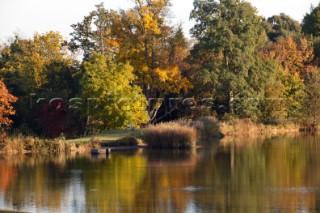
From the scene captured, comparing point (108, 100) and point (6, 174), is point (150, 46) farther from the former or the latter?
point (6, 174)

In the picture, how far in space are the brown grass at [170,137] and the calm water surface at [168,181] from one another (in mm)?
2091

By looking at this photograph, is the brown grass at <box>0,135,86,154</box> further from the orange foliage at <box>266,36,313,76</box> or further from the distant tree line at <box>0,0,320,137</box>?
the orange foliage at <box>266,36,313,76</box>

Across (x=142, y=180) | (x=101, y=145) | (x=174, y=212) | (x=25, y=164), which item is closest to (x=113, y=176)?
(x=142, y=180)

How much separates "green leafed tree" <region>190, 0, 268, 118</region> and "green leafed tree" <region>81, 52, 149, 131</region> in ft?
25.6

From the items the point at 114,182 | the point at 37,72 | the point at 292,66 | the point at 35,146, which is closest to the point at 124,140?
the point at 35,146

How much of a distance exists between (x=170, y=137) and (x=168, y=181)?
14.9 meters

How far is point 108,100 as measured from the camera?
48.1 metres

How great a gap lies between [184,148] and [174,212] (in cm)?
2181

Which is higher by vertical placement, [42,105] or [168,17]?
[168,17]

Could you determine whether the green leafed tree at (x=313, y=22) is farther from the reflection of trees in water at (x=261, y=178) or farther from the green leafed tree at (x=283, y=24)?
the reflection of trees in water at (x=261, y=178)

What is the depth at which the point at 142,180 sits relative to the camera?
27.9m

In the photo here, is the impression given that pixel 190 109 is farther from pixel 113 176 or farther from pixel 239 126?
pixel 113 176

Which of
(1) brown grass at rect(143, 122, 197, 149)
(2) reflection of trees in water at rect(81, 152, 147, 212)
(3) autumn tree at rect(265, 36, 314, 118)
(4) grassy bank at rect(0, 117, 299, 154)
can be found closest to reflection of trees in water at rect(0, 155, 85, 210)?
(2) reflection of trees in water at rect(81, 152, 147, 212)

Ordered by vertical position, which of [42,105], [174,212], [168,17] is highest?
[168,17]
